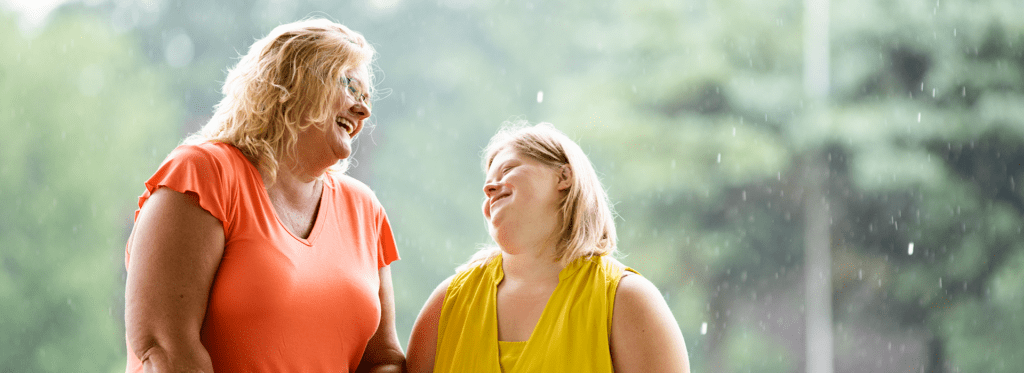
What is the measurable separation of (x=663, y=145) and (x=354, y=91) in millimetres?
3882

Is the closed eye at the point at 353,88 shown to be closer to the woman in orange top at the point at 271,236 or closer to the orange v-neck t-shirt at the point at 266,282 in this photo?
the woman in orange top at the point at 271,236

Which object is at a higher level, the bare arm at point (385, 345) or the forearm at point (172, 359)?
the forearm at point (172, 359)

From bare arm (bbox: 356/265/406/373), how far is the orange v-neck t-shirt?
0.33 ft

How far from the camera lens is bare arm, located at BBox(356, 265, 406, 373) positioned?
1.37m

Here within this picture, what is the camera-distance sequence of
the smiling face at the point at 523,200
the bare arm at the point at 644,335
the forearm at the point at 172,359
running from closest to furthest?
the forearm at the point at 172,359 < the bare arm at the point at 644,335 < the smiling face at the point at 523,200

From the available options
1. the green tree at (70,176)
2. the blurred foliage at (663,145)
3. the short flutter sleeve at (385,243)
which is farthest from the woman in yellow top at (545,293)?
the green tree at (70,176)

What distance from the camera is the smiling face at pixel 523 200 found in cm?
127

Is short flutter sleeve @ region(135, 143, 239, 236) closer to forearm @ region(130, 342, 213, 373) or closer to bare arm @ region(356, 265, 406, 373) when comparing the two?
forearm @ region(130, 342, 213, 373)

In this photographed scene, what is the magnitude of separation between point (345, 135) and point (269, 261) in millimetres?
272

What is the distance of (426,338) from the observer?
53.0 inches

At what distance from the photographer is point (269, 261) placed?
3.64 feet

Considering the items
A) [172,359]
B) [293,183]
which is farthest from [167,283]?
[293,183]

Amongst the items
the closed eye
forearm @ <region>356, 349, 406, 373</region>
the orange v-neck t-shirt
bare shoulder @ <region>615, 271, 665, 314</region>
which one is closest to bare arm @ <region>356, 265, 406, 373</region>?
forearm @ <region>356, 349, 406, 373</region>

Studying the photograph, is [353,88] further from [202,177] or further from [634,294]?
[634,294]
